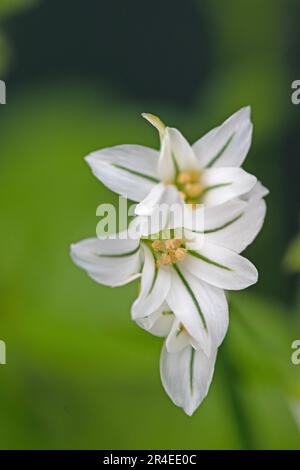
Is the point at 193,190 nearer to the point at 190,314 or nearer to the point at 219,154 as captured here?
the point at 219,154

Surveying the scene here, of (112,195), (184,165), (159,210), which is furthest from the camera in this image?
(112,195)

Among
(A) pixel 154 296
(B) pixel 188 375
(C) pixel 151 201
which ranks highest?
(C) pixel 151 201

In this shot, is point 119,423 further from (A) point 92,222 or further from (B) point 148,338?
(A) point 92,222

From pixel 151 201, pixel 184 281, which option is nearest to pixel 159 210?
pixel 151 201

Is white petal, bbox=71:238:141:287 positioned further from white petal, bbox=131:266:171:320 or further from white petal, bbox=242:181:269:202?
white petal, bbox=242:181:269:202

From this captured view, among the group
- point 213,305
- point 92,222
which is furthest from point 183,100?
point 213,305

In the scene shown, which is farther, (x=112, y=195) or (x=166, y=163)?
(x=112, y=195)

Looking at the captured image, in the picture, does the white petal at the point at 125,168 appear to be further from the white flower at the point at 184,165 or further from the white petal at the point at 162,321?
the white petal at the point at 162,321
